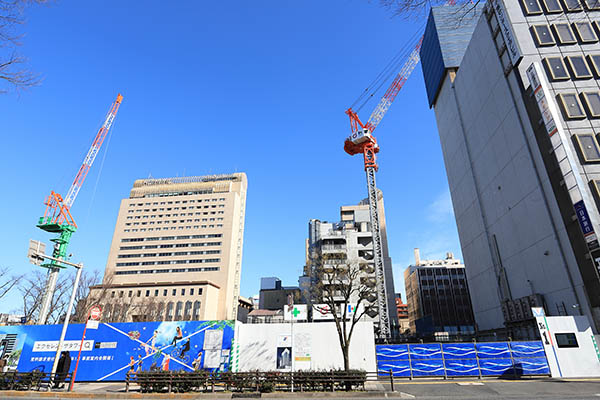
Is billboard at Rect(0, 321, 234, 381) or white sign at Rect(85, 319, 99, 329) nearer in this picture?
white sign at Rect(85, 319, 99, 329)

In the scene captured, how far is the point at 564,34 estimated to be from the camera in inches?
1234

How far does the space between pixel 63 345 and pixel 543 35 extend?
50558 mm

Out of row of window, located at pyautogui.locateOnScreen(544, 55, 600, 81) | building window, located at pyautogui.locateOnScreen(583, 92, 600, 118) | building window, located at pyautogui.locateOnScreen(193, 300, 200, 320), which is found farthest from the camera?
building window, located at pyautogui.locateOnScreen(193, 300, 200, 320)

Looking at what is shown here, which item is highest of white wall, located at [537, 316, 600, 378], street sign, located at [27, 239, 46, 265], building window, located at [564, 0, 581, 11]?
building window, located at [564, 0, 581, 11]

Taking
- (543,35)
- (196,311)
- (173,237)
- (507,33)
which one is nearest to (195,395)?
(507,33)

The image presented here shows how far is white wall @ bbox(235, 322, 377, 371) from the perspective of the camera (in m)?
19.4

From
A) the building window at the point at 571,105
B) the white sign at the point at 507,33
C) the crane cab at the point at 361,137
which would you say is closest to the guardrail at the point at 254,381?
the building window at the point at 571,105

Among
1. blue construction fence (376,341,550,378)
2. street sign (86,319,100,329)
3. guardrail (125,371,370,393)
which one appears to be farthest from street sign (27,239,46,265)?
blue construction fence (376,341,550,378)

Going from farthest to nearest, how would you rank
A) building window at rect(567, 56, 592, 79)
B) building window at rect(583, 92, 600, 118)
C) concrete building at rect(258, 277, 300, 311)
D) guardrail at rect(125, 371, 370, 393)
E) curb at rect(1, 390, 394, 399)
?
concrete building at rect(258, 277, 300, 311) < building window at rect(567, 56, 592, 79) < building window at rect(583, 92, 600, 118) < guardrail at rect(125, 371, 370, 393) < curb at rect(1, 390, 394, 399)

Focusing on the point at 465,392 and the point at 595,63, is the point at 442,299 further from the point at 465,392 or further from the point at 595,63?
the point at 465,392

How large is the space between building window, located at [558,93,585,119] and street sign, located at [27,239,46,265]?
4118 centimetres

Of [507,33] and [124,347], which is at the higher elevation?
[507,33]

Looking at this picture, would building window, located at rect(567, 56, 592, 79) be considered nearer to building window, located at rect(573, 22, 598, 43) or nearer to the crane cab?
building window, located at rect(573, 22, 598, 43)

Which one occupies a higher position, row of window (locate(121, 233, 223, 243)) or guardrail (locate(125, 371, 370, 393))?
row of window (locate(121, 233, 223, 243))
